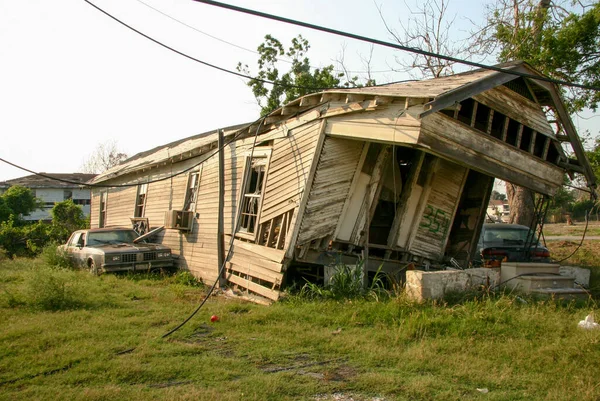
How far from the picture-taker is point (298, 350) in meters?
6.63

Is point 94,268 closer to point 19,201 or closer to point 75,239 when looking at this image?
point 75,239

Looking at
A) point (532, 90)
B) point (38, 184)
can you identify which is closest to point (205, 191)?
point (532, 90)

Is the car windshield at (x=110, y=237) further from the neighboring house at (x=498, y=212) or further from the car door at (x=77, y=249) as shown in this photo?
the neighboring house at (x=498, y=212)

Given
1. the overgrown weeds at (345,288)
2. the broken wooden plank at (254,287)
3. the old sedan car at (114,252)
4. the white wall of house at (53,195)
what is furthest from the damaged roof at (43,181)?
the overgrown weeds at (345,288)

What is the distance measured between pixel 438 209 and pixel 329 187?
2.97m

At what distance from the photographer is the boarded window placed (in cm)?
1173

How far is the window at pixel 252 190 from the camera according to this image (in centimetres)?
1169

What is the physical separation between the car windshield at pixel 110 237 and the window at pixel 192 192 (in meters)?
1.95

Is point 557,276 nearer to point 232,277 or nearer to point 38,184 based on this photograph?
point 232,277

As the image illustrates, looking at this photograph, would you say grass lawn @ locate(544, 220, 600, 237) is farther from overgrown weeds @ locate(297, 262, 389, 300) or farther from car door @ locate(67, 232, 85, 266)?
car door @ locate(67, 232, 85, 266)

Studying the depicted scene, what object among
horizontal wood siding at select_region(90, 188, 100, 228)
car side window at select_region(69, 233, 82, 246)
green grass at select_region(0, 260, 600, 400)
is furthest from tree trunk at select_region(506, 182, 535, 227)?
horizontal wood siding at select_region(90, 188, 100, 228)

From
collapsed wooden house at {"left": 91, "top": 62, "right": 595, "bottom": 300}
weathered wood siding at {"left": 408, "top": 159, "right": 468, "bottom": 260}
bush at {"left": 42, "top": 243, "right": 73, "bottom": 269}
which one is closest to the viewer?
collapsed wooden house at {"left": 91, "top": 62, "right": 595, "bottom": 300}

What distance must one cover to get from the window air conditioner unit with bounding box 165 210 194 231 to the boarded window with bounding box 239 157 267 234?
2.81m

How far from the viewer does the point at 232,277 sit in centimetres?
1181
